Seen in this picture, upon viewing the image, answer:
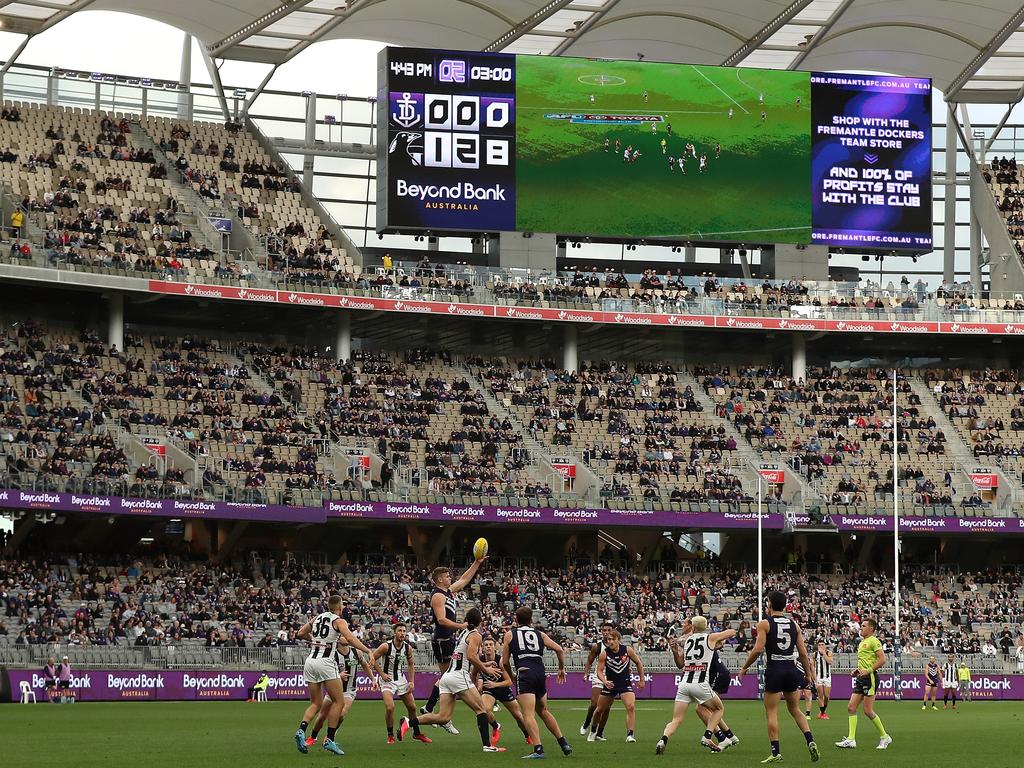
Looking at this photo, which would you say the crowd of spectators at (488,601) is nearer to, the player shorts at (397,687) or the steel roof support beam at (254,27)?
the steel roof support beam at (254,27)

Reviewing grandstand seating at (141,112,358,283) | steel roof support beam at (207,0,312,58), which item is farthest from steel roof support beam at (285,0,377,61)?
grandstand seating at (141,112,358,283)

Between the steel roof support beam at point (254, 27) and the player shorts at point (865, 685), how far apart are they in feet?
135

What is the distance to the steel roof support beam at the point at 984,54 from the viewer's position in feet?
215

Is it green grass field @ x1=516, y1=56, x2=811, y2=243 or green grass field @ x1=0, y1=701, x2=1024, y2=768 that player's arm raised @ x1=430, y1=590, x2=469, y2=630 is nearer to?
green grass field @ x1=0, y1=701, x2=1024, y2=768

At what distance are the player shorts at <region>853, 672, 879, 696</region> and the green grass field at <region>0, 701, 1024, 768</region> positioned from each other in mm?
745

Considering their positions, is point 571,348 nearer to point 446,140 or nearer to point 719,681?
point 446,140

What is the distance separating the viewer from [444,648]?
23.3 metres

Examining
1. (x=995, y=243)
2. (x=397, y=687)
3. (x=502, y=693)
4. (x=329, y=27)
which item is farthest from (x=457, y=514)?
(x=502, y=693)

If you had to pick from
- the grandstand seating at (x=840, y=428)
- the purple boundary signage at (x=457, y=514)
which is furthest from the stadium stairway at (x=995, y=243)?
the purple boundary signage at (x=457, y=514)

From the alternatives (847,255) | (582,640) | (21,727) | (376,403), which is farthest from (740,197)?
(21,727)

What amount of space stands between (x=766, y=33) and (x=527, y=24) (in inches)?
385

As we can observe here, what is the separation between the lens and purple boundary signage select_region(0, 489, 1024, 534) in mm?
50844

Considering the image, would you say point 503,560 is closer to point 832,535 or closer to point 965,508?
point 832,535

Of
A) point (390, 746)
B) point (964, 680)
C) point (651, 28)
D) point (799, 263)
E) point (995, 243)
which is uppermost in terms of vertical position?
point (651, 28)
